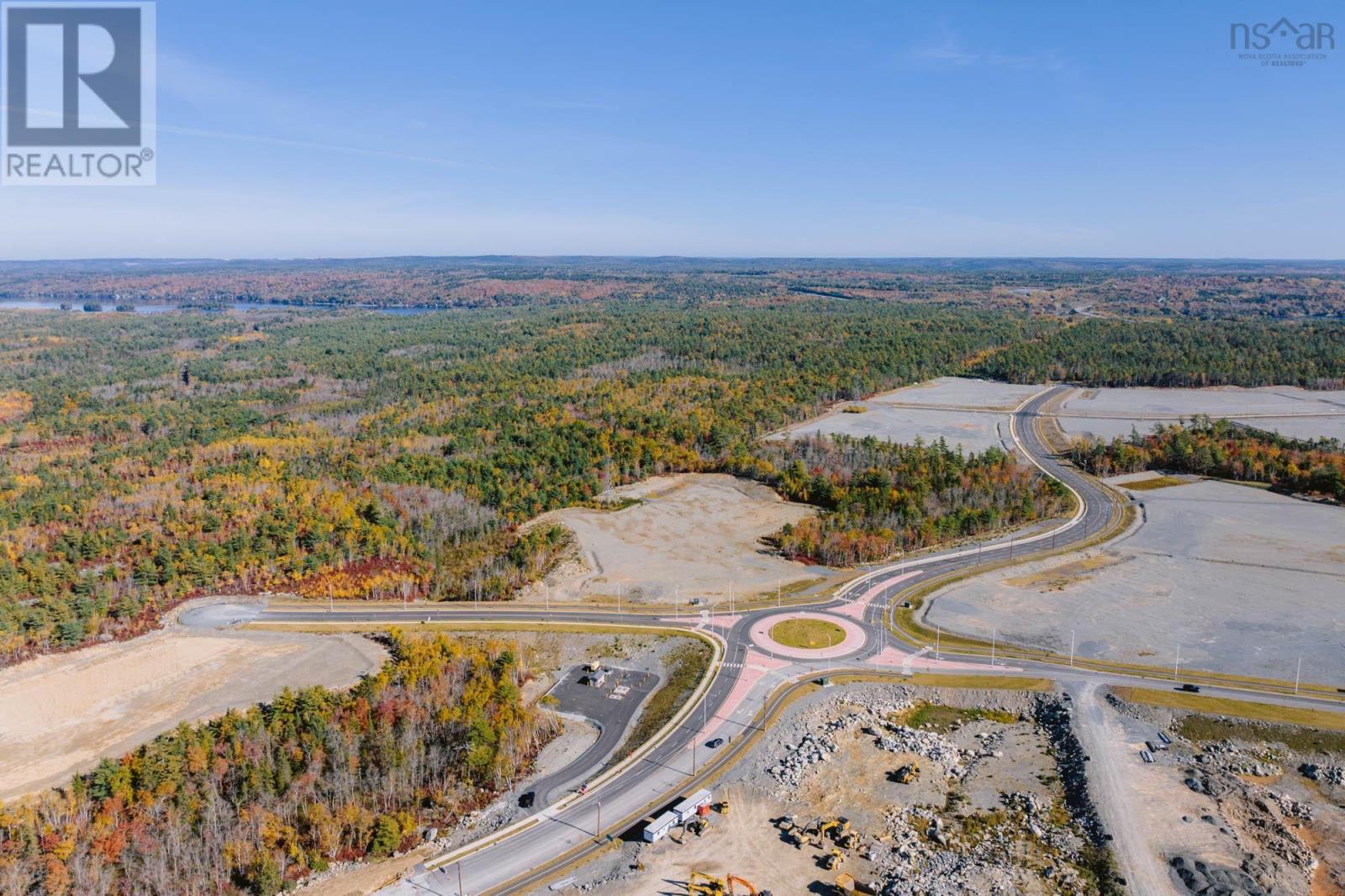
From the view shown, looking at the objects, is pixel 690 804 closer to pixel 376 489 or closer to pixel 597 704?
pixel 597 704

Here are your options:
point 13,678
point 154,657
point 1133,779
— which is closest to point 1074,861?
point 1133,779

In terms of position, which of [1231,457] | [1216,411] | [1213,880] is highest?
[1216,411]

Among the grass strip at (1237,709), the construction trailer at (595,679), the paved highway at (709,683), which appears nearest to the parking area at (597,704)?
the construction trailer at (595,679)

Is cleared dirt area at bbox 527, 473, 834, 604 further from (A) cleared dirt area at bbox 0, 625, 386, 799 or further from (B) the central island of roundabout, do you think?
(A) cleared dirt area at bbox 0, 625, 386, 799

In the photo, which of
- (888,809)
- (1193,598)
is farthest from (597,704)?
(1193,598)

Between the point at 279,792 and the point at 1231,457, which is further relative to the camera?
the point at 1231,457

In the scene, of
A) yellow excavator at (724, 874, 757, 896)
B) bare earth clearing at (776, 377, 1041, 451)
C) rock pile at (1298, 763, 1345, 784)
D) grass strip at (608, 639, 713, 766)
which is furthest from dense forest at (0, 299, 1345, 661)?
yellow excavator at (724, 874, 757, 896)
